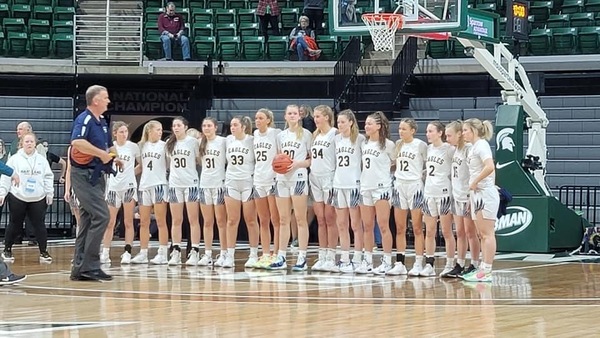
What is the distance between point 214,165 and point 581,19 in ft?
37.5

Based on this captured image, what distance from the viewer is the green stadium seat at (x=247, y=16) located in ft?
79.3

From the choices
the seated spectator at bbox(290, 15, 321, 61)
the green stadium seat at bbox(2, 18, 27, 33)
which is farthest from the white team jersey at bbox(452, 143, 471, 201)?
the green stadium seat at bbox(2, 18, 27, 33)

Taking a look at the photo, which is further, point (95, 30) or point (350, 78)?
point (95, 30)

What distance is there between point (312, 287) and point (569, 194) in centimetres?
977

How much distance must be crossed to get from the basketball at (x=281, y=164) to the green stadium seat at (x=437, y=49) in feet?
35.0

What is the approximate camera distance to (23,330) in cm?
771

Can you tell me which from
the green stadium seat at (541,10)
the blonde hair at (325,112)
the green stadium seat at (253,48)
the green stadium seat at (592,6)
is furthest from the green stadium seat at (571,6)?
the blonde hair at (325,112)

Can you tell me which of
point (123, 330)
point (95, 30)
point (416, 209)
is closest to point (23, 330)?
point (123, 330)

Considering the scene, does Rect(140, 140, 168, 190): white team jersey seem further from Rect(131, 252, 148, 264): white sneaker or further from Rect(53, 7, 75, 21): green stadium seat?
Rect(53, 7, 75, 21): green stadium seat

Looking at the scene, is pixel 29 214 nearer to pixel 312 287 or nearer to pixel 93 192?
pixel 93 192

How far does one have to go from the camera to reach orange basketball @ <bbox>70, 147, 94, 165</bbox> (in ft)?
36.2

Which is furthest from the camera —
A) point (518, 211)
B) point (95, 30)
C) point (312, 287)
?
point (95, 30)

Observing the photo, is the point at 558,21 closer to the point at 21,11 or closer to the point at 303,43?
the point at 303,43

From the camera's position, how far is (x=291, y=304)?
942 centimetres
